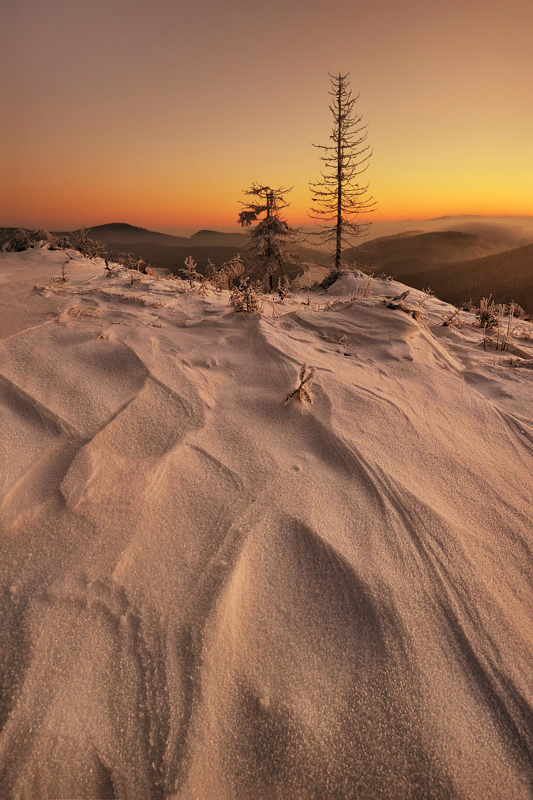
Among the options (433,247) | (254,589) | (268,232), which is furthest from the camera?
(433,247)

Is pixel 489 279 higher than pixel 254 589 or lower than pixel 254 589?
lower

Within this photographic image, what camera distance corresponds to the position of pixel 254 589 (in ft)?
3.05

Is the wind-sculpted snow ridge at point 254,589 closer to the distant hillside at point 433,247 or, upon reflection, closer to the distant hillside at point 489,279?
the distant hillside at point 489,279

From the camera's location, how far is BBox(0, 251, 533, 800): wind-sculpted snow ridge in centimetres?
70

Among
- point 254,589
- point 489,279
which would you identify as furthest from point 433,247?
point 254,589

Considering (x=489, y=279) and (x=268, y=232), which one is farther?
(x=489, y=279)

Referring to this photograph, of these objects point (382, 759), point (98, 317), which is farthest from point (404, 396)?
point (98, 317)

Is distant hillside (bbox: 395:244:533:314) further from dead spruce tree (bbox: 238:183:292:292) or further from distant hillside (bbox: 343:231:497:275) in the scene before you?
distant hillside (bbox: 343:231:497:275)

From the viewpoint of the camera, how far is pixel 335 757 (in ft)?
2.33

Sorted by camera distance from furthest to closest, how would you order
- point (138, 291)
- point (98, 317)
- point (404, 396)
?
1. point (138, 291)
2. point (98, 317)
3. point (404, 396)

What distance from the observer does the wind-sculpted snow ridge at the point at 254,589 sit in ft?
2.30

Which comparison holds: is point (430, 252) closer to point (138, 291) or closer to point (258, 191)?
point (258, 191)

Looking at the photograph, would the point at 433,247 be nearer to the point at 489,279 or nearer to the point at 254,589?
the point at 489,279

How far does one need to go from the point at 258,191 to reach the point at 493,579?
18.2m
